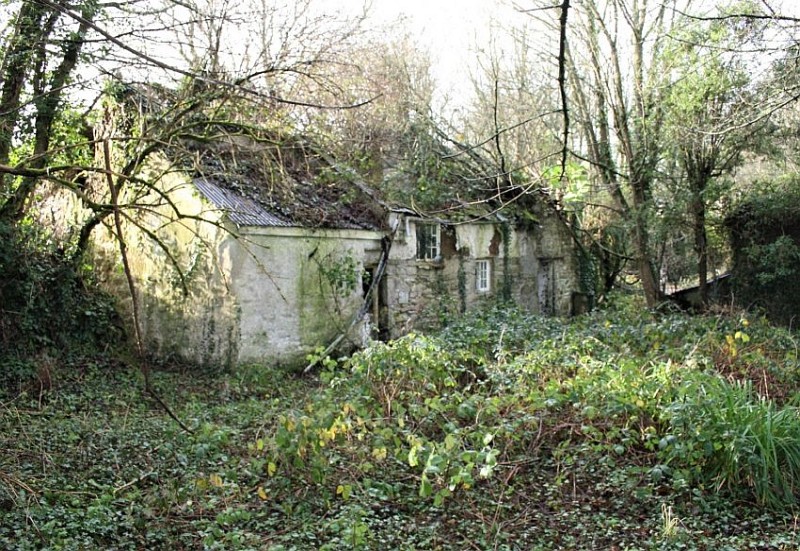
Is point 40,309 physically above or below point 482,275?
below

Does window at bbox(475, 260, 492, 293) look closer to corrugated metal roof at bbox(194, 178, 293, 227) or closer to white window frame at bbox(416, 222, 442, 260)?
white window frame at bbox(416, 222, 442, 260)

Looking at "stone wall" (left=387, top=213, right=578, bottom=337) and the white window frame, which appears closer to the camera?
"stone wall" (left=387, top=213, right=578, bottom=337)

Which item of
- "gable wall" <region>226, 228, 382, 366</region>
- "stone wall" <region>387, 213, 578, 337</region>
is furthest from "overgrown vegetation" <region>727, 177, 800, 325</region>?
"gable wall" <region>226, 228, 382, 366</region>

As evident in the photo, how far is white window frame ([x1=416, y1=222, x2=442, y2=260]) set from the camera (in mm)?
16312

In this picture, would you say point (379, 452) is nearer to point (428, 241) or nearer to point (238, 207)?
point (238, 207)

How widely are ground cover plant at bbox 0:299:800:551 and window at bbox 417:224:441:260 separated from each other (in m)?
7.39

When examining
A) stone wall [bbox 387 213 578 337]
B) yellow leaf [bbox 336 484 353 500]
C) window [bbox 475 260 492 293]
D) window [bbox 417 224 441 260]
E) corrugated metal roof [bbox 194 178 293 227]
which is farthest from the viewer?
window [bbox 475 260 492 293]

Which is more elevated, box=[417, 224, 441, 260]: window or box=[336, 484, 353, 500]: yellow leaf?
box=[417, 224, 441, 260]: window

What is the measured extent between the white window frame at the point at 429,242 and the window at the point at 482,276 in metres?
1.47

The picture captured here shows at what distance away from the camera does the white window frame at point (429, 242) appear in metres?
16.3

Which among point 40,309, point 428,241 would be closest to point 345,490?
point 40,309

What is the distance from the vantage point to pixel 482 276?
18016 millimetres

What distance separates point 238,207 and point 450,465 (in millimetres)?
8213

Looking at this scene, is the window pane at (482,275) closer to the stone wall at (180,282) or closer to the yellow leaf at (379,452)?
the stone wall at (180,282)
